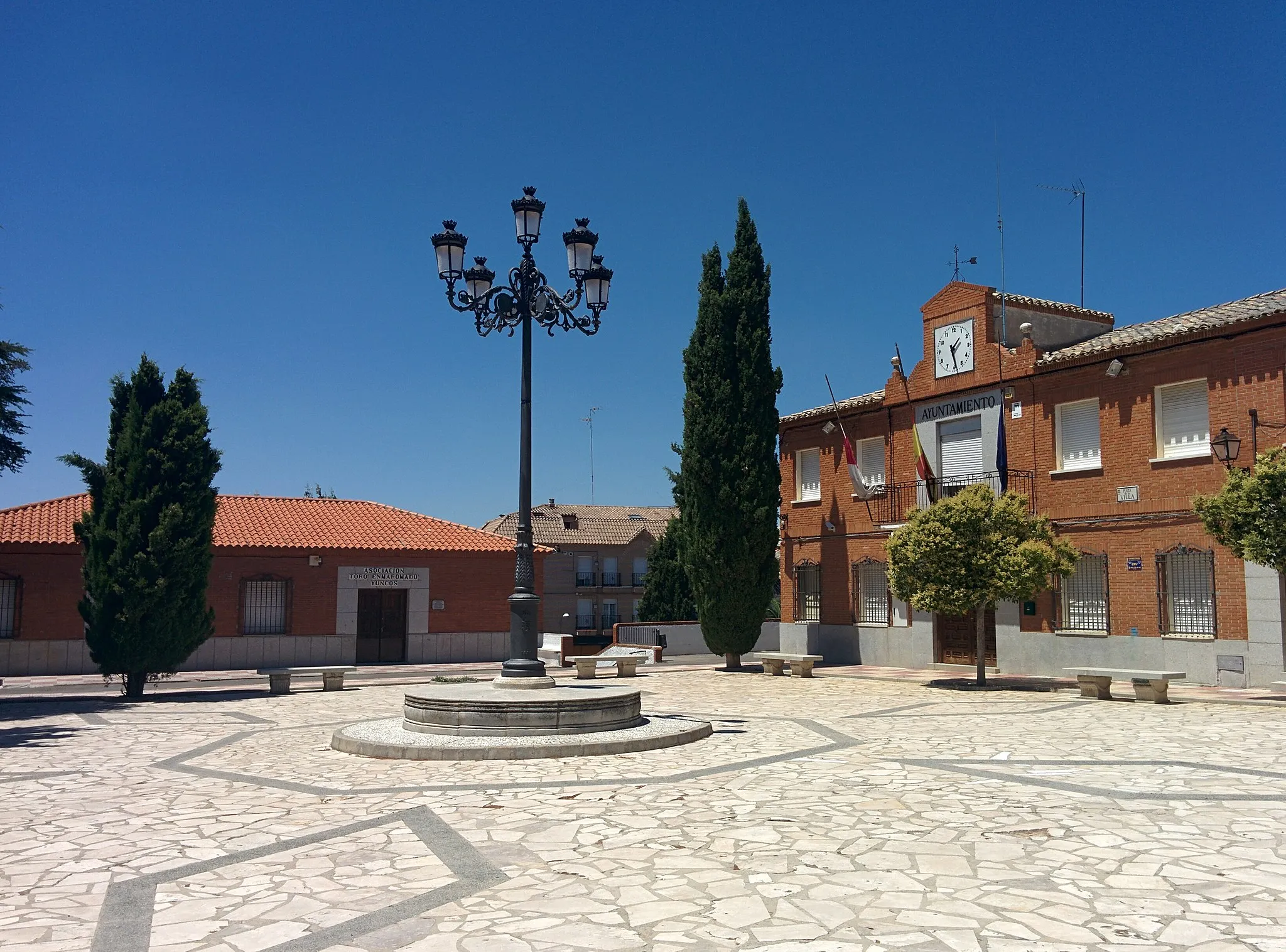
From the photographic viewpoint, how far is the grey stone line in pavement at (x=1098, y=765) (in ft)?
25.9

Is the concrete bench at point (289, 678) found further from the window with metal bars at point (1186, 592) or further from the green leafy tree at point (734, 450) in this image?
the window with metal bars at point (1186, 592)

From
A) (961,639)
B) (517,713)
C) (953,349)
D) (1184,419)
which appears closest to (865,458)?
(953,349)

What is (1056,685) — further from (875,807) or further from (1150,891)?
(1150,891)

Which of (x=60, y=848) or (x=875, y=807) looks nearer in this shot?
(x=60, y=848)

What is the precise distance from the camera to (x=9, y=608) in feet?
80.1

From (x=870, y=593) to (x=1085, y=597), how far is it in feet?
18.5

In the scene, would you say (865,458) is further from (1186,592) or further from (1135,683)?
(1135,683)

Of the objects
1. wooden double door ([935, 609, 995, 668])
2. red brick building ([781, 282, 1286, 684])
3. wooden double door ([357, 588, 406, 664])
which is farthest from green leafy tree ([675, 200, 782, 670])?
wooden double door ([357, 588, 406, 664])

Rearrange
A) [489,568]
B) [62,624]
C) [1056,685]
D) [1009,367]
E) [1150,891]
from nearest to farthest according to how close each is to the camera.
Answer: [1150,891], [1056,685], [1009,367], [62,624], [489,568]

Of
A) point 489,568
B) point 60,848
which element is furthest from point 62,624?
point 60,848

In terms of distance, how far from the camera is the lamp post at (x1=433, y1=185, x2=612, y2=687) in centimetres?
1238

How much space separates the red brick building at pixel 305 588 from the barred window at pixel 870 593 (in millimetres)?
10612

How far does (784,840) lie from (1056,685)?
14.0 m

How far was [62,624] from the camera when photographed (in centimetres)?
2480
